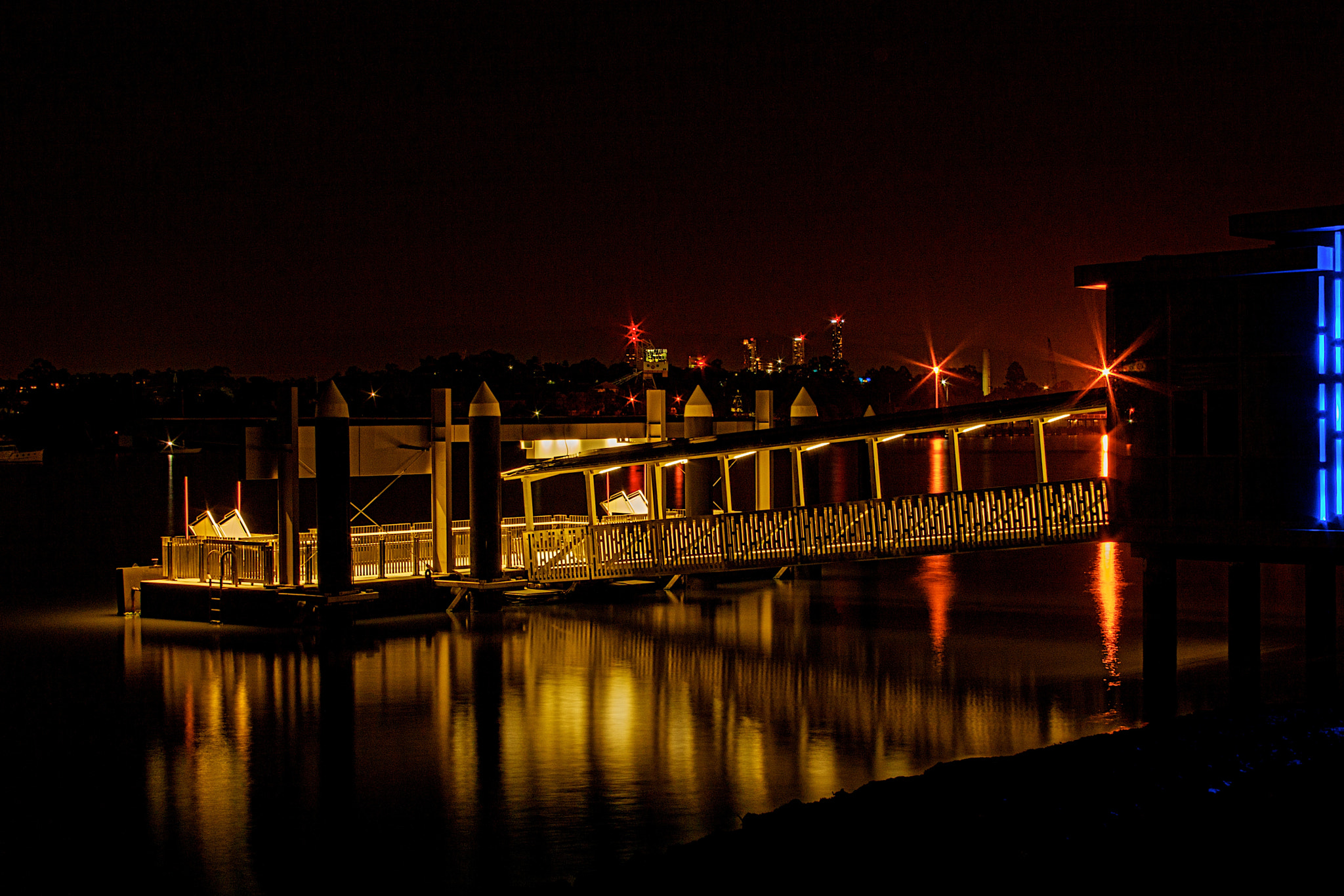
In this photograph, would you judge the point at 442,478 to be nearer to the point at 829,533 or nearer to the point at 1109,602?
the point at 829,533

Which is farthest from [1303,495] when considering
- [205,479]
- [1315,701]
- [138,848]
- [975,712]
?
[205,479]

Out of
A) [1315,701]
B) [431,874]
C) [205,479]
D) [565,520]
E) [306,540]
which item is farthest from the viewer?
[205,479]

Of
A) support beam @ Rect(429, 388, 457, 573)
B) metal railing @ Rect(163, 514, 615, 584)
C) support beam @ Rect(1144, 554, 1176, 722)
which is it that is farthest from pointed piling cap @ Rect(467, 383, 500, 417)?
support beam @ Rect(1144, 554, 1176, 722)

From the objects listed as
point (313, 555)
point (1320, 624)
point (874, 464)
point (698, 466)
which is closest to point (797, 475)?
point (698, 466)

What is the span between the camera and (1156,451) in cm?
1759

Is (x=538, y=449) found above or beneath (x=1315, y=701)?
above

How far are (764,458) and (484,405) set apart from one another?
23.5 feet

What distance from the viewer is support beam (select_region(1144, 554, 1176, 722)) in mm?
18203

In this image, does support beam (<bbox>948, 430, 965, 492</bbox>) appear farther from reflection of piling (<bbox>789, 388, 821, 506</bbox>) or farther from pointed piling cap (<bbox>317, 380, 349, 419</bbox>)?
pointed piling cap (<bbox>317, 380, 349, 419</bbox>)

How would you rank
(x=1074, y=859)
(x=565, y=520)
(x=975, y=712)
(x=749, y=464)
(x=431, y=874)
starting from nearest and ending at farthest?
(x=1074, y=859) < (x=431, y=874) < (x=975, y=712) < (x=565, y=520) < (x=749, y=464)

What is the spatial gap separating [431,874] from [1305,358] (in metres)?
12.3

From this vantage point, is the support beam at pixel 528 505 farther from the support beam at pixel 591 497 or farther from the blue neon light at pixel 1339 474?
the blue neon light at pixel 1339 474

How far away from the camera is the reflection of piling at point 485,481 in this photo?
2942 cm

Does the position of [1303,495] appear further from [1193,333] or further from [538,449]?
[538,449]
